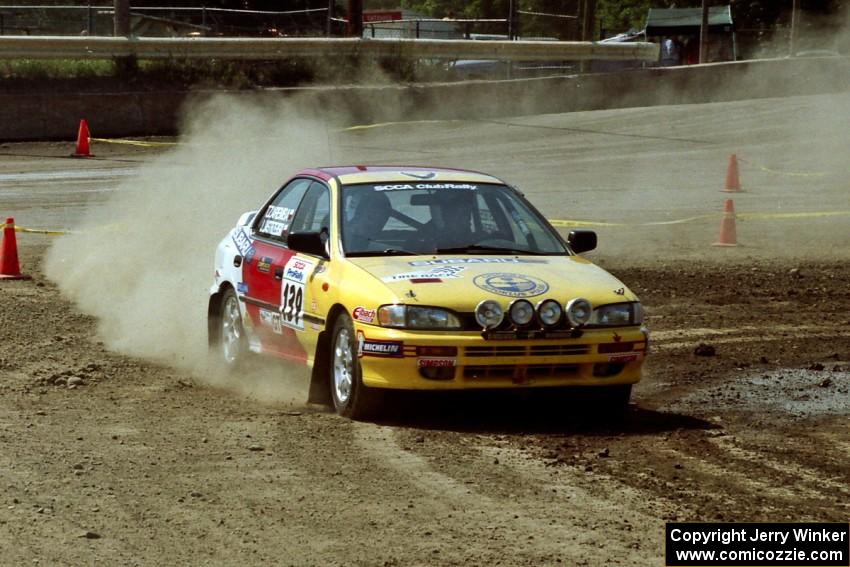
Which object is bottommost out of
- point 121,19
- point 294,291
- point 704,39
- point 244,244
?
point 294,291

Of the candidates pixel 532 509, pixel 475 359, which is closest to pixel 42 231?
pixel 475 359

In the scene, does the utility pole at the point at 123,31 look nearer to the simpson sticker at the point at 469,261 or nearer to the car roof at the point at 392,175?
the car roof at the point at 392,175

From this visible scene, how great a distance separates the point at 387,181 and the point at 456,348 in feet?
5.69

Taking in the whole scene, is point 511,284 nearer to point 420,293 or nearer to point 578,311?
point 578,311

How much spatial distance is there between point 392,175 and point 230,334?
1.69 m

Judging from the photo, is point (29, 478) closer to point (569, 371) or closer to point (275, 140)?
point (569, 371)

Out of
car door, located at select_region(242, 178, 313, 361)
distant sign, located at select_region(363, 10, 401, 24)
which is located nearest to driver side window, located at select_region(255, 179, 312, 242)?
car door, located at select_region(242, 178, 313, 361)

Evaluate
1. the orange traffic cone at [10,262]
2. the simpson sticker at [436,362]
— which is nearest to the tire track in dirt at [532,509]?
the simpson sticker at [436,362]

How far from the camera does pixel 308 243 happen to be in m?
8.48

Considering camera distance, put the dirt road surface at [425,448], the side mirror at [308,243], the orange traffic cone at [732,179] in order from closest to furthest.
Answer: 1. the dirt road surface at [425,448]
2. the side mirror at [308,243]
3. the orange traffic cone at [732,179]

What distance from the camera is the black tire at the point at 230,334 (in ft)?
31.7

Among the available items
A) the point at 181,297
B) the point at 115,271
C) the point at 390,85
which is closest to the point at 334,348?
the point at 181,297

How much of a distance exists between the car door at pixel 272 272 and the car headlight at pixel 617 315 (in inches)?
72.3

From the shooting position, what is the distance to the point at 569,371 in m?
7.87
